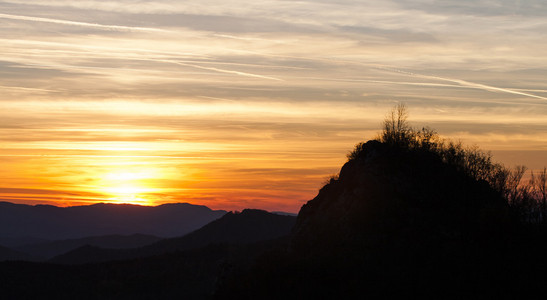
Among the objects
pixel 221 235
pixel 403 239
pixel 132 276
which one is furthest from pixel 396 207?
pixel 221 235

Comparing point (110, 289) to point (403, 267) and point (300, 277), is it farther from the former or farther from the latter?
point (403, 267)

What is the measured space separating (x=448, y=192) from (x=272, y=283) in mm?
13681

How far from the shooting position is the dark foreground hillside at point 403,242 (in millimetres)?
32469

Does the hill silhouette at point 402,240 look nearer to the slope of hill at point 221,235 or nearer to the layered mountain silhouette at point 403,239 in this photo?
the layered mountain silhouette at point 403,239

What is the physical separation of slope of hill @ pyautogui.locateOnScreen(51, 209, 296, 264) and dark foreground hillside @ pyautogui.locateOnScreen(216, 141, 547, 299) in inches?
2860

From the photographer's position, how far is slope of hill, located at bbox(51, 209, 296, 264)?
11544 cm

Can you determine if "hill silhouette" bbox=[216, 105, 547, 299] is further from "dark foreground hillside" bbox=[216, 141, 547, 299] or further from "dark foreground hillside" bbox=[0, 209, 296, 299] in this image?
"dark foreground hillside" bbox=[0, 209, 296, 299]

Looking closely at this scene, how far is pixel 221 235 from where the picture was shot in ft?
388

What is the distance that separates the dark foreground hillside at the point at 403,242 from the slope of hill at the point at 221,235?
7265 centimetres

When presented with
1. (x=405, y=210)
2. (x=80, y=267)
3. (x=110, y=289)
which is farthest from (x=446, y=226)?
(x=80, y=267)

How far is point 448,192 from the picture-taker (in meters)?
39.4

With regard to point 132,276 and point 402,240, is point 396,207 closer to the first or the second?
point 402,240

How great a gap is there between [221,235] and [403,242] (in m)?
85.3

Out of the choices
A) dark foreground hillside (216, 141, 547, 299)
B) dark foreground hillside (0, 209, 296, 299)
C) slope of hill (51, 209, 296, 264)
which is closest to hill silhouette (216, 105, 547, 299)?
dark foreground hillside (216, 141, 547, 299)
